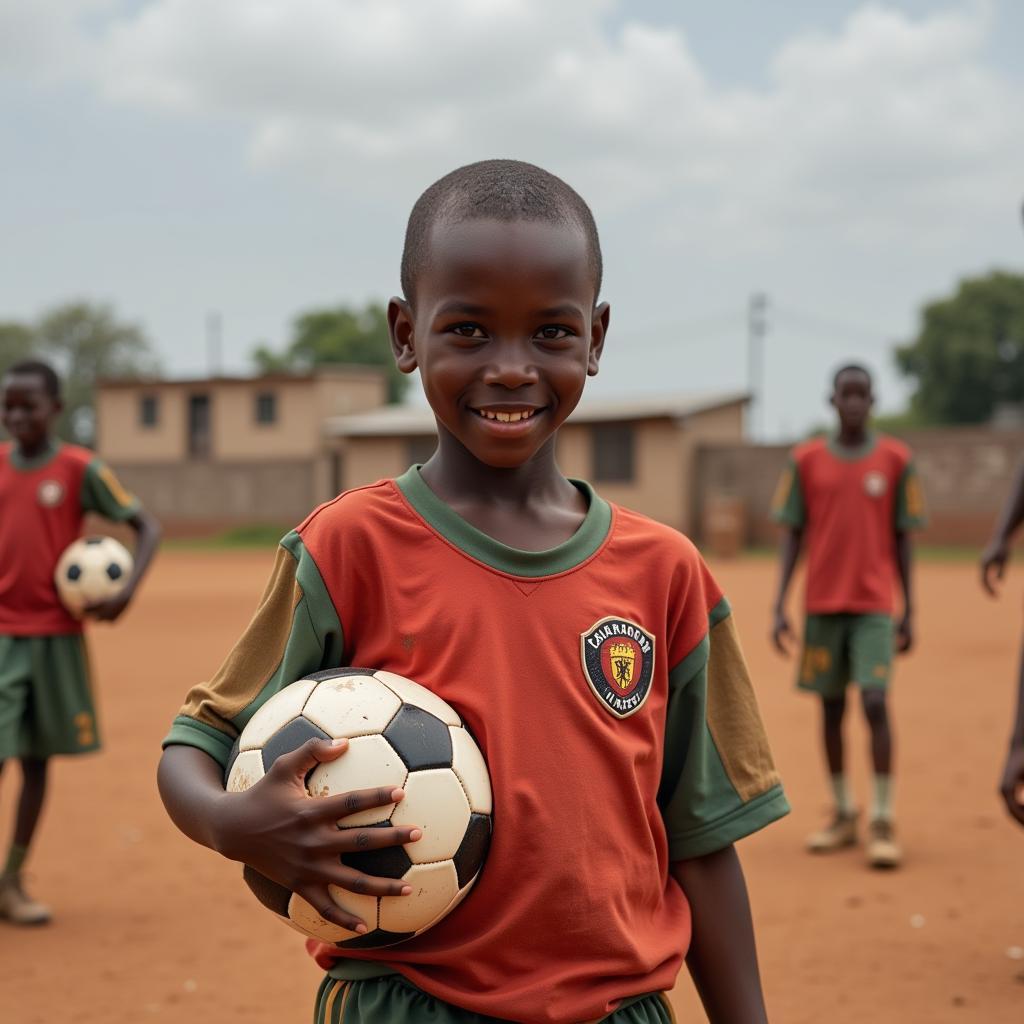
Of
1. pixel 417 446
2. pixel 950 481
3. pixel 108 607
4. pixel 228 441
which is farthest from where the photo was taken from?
pixel 228 441

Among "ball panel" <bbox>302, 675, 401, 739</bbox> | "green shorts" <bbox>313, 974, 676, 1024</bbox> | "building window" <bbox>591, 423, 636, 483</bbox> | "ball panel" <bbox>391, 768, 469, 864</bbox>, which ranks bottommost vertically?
"building window" <bbox>591, 423, 636, 483</bbox>

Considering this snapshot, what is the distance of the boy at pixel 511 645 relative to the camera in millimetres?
1688

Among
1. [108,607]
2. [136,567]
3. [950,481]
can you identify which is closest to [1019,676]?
[108,607]

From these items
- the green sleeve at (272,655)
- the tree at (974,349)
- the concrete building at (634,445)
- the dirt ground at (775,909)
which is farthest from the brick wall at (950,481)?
the green sleeve at (272,655)

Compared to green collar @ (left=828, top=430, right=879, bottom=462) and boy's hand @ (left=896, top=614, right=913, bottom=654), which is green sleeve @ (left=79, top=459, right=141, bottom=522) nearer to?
green collar @ (left=828, top=430, right=879, bottom=462)

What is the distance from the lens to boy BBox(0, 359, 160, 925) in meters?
5.11

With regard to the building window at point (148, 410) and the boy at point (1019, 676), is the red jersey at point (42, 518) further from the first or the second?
the building window at point (148, 410)

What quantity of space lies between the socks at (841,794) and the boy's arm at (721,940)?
14.1ft

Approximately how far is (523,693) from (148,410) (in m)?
36.3

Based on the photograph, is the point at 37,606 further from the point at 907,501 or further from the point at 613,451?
the point at 613,451

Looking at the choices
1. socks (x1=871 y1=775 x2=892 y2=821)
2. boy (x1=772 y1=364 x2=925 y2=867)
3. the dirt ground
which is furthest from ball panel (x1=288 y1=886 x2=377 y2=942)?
boy (x1=772 y1=364 x2=925 y2=867)

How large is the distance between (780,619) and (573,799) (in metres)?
4.99

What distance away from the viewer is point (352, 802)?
60.3 inches

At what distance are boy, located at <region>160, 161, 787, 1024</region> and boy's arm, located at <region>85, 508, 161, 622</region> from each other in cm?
353
